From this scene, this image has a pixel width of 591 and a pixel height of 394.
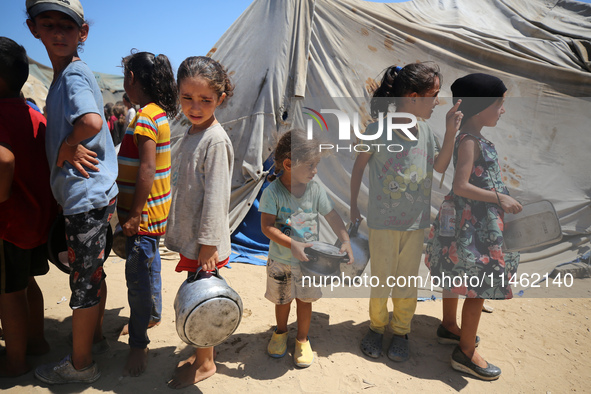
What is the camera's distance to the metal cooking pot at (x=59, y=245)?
183 centimetres

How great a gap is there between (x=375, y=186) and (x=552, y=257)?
8.68 feet

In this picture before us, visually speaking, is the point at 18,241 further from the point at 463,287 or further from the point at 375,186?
the point at 463,287

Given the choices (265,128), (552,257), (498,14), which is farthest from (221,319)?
(498,14)

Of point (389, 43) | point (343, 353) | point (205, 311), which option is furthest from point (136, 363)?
point (389, 43)

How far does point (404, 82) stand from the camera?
2.13 meters

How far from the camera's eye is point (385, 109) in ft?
7.32

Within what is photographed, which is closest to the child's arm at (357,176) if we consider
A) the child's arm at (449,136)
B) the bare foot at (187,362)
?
the child's arm at (449,136)

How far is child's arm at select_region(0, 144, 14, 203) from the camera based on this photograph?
1638 mm

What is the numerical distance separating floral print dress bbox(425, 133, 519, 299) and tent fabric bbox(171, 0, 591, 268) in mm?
1757

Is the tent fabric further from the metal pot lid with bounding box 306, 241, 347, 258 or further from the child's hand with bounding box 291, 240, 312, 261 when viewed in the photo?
the child's hand with bounding box 291, 240, 312, 261

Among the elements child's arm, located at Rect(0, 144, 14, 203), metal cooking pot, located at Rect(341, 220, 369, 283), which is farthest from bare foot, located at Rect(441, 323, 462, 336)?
child's arm, located at Rect(0, 144, 14, 203)

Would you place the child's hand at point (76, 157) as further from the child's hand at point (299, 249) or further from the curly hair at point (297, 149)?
the child's hand at point (299, 249)

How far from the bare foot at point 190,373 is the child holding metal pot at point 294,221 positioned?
385 mm

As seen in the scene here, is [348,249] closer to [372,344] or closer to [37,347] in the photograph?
[372,344]
